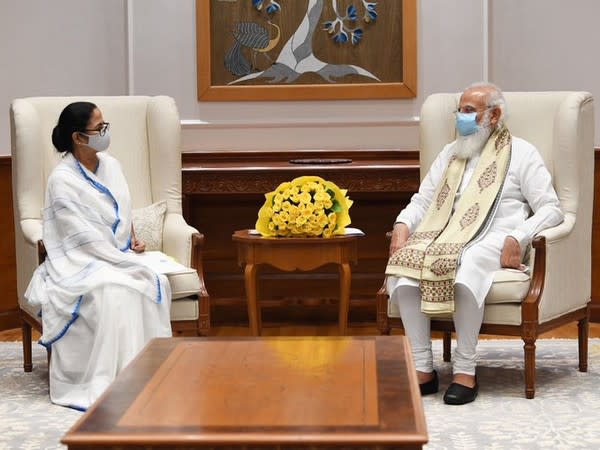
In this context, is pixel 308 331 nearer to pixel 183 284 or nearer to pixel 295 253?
pixel 295 253

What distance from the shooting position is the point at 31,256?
5.39 metres

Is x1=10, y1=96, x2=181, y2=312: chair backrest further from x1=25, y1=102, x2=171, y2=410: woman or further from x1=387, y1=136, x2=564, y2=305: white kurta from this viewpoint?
x1=387, y1=136, x2=564, y2=305: white kurta

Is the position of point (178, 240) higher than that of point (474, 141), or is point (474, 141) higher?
point (474, 141)

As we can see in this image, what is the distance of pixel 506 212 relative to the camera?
17.0ft

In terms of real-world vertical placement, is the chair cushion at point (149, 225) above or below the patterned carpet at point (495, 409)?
above

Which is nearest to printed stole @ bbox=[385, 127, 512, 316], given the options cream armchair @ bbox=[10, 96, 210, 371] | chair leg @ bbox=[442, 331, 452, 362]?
chair leg @ bbox=[442, 331, 452, 362]

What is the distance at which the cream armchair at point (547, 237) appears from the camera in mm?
4863

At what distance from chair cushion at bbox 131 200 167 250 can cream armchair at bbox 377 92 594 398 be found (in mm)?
1128

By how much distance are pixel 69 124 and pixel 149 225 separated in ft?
2.24

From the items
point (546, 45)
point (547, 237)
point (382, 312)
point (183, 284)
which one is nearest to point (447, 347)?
point (382, 312)

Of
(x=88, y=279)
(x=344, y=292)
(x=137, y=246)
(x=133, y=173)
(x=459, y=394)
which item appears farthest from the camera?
(x=133, y=173)

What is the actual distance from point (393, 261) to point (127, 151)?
159 cm

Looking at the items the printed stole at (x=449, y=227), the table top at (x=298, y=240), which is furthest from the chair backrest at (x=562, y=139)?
the table top at (x=298, y=240)

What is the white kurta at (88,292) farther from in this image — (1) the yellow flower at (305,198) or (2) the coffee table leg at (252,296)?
(1) the yellow flower at (305,198)
